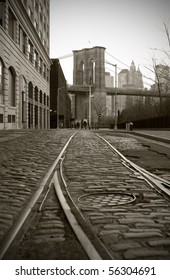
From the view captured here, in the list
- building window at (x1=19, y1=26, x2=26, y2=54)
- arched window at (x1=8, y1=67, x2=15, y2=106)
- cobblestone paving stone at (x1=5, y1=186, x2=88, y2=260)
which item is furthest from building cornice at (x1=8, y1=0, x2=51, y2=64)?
cobblestone paving stone at (x1=5, y1=186, x2=88, y2=260)

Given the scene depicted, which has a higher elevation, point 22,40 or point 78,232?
point 22,40

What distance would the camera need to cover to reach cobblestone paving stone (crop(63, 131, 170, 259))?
8.30 ft

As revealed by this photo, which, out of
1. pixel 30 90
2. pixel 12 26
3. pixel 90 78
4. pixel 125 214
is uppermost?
pixel 90 78

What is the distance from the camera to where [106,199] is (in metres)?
4.23

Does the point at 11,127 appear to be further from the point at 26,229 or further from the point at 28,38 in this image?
the point at 26,229

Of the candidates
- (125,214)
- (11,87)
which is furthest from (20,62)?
(125,214)

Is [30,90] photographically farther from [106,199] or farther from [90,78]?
[90,78]

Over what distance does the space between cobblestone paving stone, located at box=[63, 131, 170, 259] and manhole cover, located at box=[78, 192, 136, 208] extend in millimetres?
25

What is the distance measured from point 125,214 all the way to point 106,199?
71 centimetres

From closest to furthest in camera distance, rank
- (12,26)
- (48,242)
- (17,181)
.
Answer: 1. (48,242)
2. (17,181)
3. (12,26)

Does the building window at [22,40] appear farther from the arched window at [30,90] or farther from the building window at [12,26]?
the arched window at [30,90]

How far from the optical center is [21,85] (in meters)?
28.8

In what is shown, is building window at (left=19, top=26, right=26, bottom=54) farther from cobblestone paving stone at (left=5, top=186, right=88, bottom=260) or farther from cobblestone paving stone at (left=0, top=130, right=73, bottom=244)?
cobblestone paving stone at (left=5, top=186, right=88, bottom=260)
